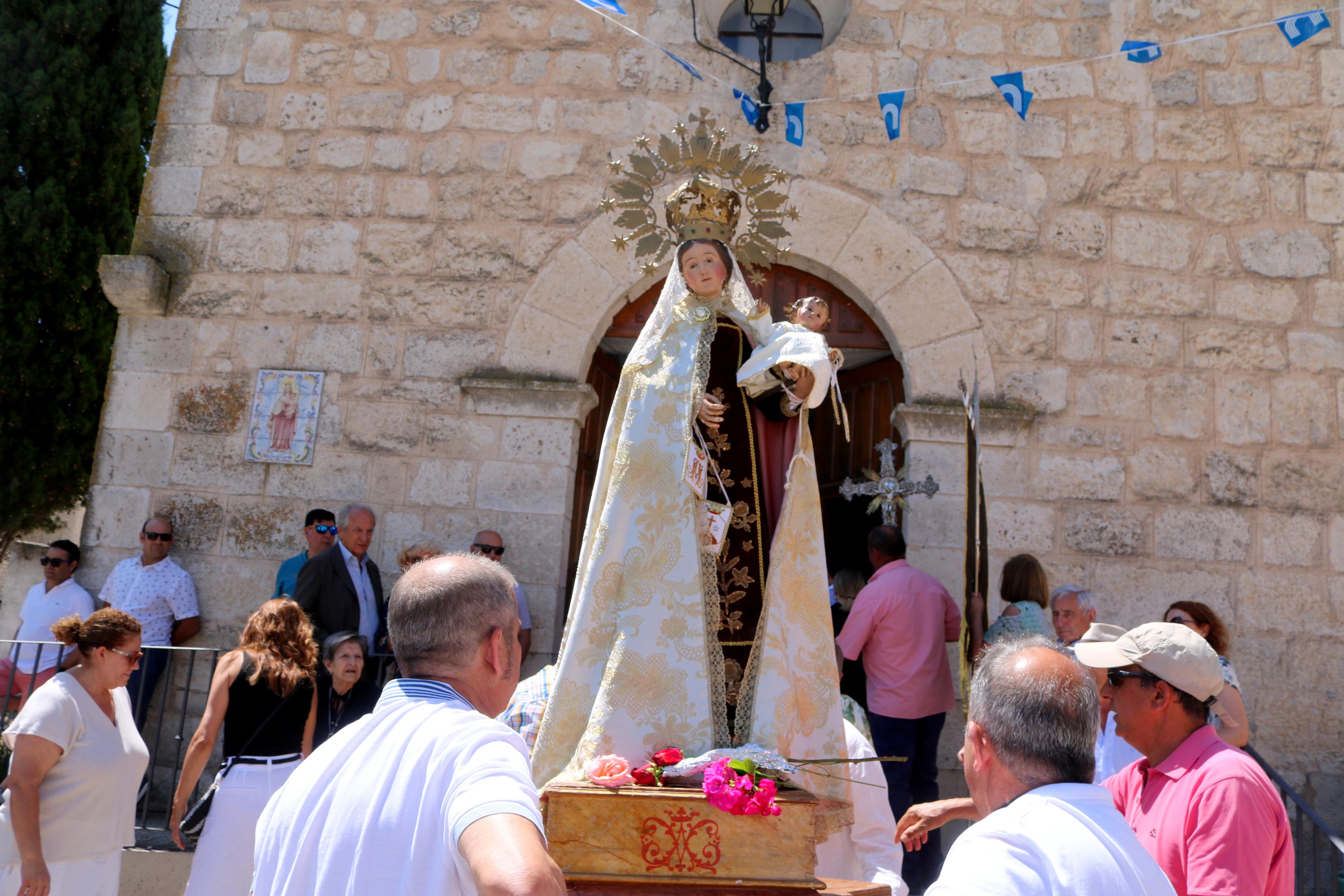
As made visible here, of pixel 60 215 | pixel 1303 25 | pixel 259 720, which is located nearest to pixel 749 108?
pixel 1303 25

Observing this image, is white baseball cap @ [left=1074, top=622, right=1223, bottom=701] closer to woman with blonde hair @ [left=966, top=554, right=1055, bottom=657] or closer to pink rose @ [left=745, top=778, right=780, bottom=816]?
pink rose @ [left=745, top=778, right=780, bottom=816]

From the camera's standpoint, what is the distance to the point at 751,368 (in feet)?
11.3

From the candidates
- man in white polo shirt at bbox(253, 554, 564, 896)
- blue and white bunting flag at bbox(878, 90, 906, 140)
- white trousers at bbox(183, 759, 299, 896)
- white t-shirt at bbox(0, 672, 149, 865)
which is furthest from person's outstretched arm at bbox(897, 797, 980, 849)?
blue and white bunting flag at bbox(878, 90, 906, 140)

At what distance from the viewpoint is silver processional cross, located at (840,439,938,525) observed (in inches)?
215

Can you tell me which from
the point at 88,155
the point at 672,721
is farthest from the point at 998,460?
the point at 88,155

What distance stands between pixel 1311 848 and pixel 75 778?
17.8 feet

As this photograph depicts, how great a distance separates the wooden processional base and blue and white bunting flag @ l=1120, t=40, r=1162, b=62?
5.28 metres

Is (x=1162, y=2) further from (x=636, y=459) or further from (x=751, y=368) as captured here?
(x=636, y=459)

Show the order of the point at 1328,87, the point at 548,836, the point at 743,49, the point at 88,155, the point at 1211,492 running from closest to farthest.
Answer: the point at 548,836
the point at 1211,492
the point at 1328,87
the point at 743,49
the point at 88,155

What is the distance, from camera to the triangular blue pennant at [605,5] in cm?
596

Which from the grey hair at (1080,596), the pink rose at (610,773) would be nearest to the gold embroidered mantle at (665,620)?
the pink rose at (610,773)

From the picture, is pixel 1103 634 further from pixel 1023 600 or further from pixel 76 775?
pixel 76 775

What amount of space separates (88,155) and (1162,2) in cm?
872

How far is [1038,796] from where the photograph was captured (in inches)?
63.6
